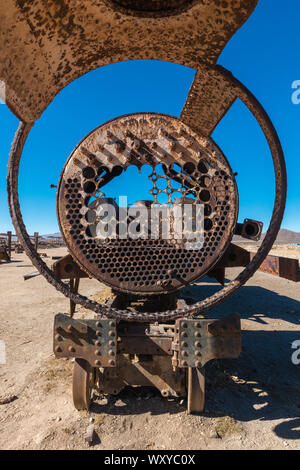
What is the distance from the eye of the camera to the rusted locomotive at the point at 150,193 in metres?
1.79

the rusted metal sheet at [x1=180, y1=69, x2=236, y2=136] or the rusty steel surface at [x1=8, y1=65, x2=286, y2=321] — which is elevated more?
the rusted metal sheet at [x1=180, y1=69, x2=236, y2=136]

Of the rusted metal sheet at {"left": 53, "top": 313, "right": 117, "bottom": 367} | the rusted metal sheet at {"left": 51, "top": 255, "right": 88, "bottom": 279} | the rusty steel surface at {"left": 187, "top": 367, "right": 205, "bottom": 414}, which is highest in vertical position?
the rusted metal sheet at {"left": 51, "top": 255, "right": 88, "bottom": 279}

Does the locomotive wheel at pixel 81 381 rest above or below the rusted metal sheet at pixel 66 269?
below

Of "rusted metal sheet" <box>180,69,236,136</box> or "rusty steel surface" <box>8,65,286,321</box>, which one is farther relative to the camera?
"rusted metal sheet" <box>180,69,236,136</box>

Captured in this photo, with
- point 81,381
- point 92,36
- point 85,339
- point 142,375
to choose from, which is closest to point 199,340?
point 142,375

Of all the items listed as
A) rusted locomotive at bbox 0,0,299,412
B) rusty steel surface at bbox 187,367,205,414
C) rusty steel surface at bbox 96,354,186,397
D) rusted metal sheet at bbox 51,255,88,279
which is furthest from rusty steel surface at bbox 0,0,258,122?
rusty steel surface at bbox 187,367,205,414

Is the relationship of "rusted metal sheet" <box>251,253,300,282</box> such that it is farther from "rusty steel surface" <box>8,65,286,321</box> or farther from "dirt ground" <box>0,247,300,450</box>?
"dirt ground" <box>0,247,300,450</box>

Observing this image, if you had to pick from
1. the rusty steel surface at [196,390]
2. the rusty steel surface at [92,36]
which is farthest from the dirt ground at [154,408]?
the rusty steel surface at [92,36]

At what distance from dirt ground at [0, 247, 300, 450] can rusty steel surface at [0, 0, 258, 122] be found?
2611 mm

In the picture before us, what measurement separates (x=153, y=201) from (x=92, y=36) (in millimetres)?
1340

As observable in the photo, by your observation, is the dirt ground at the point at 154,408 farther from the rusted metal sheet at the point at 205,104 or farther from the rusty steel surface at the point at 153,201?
the rusted metal sheet at the point at 205,104

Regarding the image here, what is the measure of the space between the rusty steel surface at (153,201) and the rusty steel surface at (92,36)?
21.9 inches

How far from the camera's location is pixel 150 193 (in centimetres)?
252

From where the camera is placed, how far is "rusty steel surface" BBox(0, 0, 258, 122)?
1565mm
